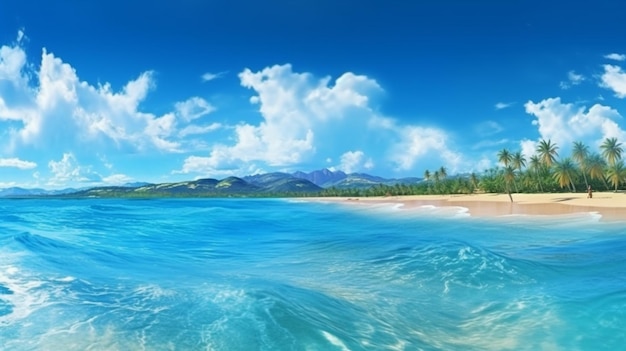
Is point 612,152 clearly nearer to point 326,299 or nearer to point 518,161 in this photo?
point 518,161

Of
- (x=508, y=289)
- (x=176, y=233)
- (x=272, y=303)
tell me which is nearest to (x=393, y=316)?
(x=272, y=303)

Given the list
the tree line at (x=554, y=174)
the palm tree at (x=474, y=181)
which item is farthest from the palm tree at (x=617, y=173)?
the palm tree at (x=474, y=181)

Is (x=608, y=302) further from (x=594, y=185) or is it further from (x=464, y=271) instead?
(x=594, y=185)

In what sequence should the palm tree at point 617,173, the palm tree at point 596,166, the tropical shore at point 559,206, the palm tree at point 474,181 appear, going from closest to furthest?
the tropical shore at point 559,206 → the palm tree at point 617,173 → the palm tree at point 596,166 → the palm tree at point 474,181

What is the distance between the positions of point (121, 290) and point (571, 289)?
12754mm

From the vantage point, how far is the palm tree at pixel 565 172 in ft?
274

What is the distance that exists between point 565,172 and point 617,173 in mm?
8571

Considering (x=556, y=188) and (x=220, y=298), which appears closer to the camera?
(x=220, y=298)

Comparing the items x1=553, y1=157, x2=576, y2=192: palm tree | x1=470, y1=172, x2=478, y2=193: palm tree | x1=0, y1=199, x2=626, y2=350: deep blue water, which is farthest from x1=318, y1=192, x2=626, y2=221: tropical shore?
x1=470, y1=172, x2=478, y2=193: palm tree

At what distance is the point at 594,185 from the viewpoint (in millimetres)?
90438

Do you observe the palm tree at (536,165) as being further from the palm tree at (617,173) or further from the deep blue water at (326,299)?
the deep blue water at (326,299)

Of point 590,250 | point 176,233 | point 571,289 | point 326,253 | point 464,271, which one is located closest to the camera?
point 571,289

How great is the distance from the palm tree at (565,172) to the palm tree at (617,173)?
20.7 feet

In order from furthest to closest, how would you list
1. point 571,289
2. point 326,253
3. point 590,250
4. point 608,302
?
point 326,253 → point 590,250 → point 571,289 → point 608,302
